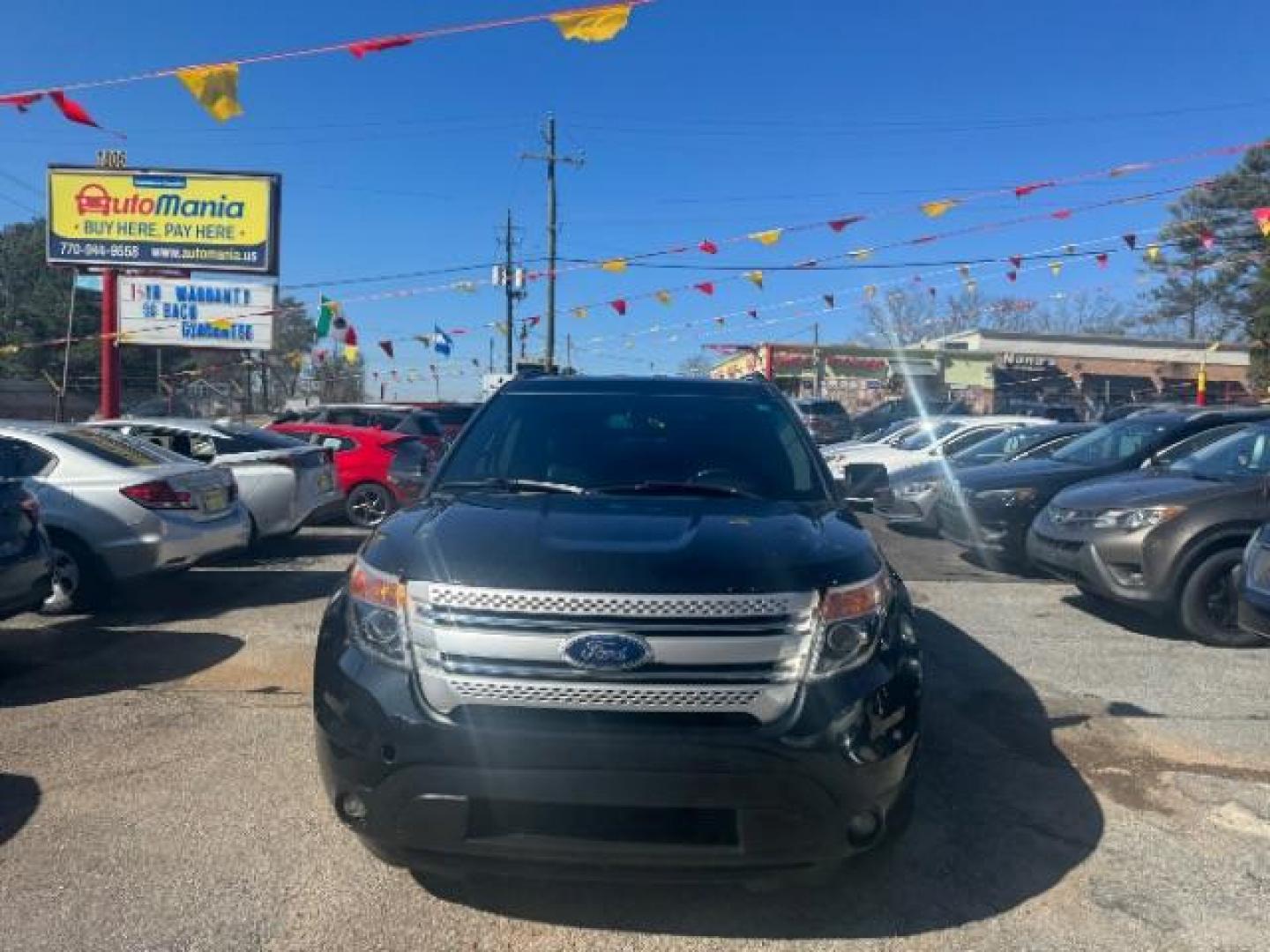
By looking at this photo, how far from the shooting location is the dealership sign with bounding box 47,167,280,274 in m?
22.3

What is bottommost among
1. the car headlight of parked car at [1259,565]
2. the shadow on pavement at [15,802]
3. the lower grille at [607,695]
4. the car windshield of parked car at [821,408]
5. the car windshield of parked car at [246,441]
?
the shadow on pavement at [15,802]

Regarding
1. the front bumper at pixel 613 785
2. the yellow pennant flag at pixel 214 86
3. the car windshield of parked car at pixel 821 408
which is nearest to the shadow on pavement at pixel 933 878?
the front bumper at pixel 613 785

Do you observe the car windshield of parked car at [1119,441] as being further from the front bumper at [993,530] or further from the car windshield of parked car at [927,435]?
the car windshield of parked car at [927,435]

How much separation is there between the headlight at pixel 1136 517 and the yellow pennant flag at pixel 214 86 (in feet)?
25.6

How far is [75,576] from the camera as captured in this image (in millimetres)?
7066

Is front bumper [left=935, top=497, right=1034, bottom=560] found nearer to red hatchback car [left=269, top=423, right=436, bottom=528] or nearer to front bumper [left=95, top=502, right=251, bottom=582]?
red hatchback car [left=269, top=423, right=436, bottom=528]

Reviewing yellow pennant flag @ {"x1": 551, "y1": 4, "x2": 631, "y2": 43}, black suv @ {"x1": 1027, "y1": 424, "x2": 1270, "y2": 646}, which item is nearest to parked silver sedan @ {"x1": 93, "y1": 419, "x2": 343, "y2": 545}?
yellow pennant flag @ {"x1": 551, "y1": 4, "x2": 631, "y2": 43}

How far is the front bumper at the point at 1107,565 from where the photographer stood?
679 centimetres

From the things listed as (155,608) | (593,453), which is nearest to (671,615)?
(593,453)

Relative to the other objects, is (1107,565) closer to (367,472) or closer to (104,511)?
(104,511)

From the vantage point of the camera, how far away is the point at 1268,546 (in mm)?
5223

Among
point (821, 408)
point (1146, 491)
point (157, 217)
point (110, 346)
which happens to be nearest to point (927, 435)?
point (1146, 491)

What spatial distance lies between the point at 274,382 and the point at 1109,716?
219ft

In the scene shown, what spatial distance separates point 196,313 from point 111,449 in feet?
65.8
